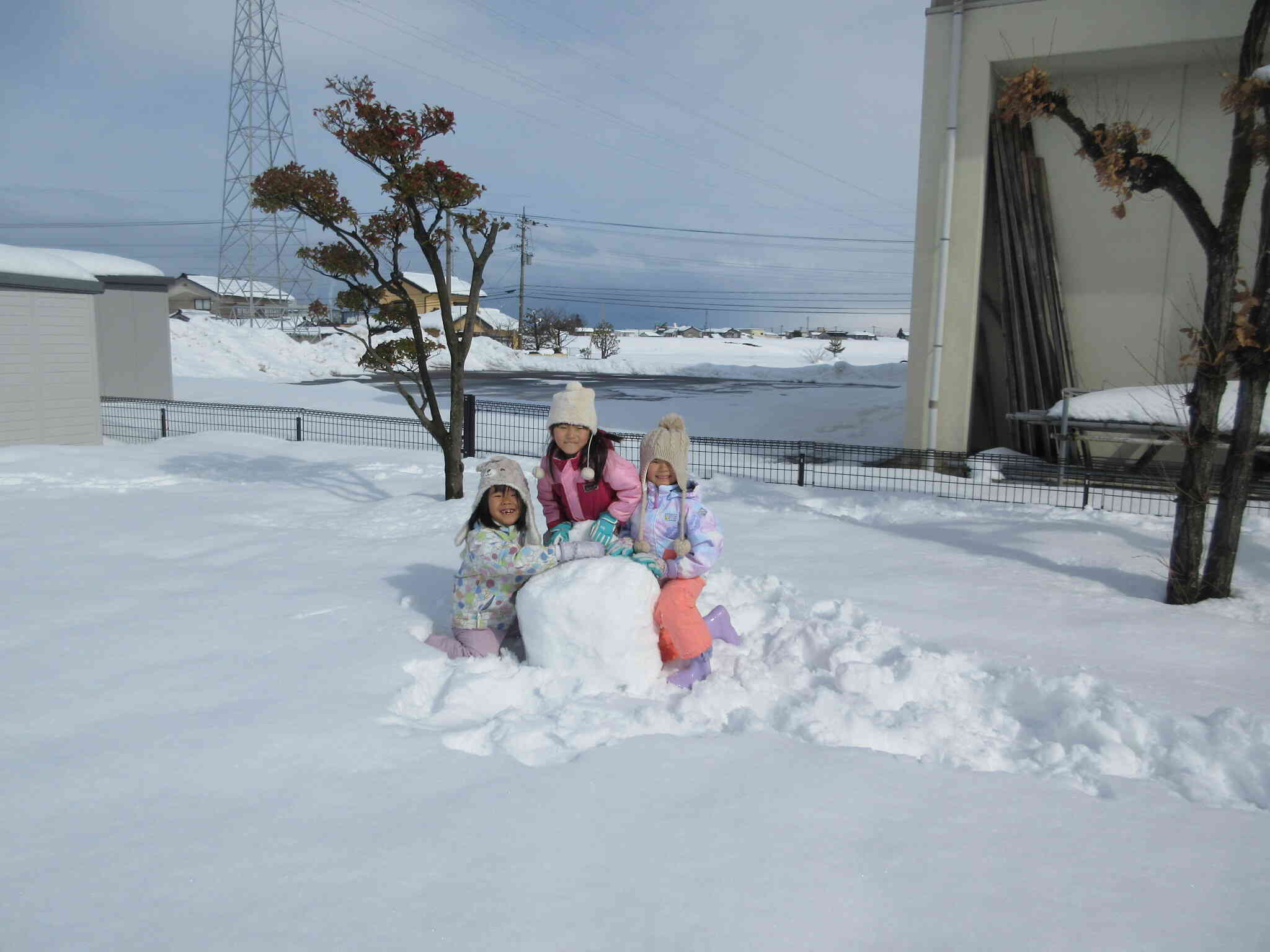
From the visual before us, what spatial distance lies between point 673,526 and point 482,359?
36.7m

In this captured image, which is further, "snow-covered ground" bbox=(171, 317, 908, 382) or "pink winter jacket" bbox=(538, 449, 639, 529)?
"snow-covered ground" bbox=(171, 317, 908, 382)

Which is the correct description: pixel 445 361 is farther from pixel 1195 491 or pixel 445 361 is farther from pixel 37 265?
pixel 1195 491

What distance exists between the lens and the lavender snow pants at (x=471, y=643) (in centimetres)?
444

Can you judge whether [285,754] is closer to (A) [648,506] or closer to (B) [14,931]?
(B) [14,931]

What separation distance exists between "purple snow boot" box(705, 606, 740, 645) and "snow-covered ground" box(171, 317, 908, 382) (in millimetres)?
26179

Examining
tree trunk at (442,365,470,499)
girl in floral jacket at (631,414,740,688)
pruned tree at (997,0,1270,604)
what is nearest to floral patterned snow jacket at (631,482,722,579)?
girl in floral jacket at (631,414,740,688)

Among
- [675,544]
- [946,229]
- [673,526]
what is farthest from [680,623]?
[946,229]

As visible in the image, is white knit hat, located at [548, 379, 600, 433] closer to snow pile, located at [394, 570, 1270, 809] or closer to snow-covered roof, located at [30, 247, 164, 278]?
snow pile, located at [394, 570, 1270, 809]

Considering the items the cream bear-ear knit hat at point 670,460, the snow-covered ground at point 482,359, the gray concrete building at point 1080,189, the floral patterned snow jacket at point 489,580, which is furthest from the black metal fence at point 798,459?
the snow-covered ground at point 482,359

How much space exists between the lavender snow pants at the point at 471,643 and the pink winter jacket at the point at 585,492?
0.70 meters

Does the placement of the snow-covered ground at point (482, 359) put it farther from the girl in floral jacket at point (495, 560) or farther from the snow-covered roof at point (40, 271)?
the girl in floral jacket at point (495, 560)

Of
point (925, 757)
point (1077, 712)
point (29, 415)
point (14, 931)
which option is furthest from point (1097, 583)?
point (29, 415)

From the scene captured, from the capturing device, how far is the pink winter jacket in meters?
4.65

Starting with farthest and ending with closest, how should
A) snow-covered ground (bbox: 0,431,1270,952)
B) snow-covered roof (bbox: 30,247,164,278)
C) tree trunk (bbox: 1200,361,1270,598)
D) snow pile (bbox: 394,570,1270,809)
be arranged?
1. snow-covered roof (bbox: 30,247,164,278)
2. tree trunk (bbox: 1200,361,1270,598)
3. snow pile (bbox: 394,570,1270,809)
4. snow-covered ground (bbox: 0,431,1270,952)
